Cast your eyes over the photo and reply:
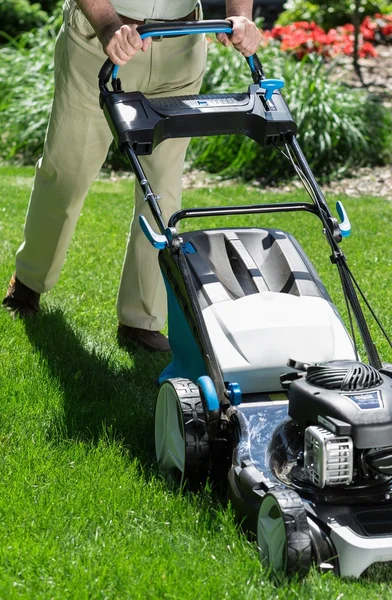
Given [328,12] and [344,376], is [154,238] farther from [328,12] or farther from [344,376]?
[328,12]

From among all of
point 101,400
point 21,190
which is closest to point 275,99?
point 101,400

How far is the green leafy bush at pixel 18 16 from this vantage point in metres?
10.3

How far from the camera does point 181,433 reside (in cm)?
275

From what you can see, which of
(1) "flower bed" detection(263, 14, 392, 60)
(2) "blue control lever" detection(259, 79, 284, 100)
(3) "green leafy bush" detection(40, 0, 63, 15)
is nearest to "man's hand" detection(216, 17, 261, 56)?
(2) "blue control lever" detection(259, 79, 284, 100)

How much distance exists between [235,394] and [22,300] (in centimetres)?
169

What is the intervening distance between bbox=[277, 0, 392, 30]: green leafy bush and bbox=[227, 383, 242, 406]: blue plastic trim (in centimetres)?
737

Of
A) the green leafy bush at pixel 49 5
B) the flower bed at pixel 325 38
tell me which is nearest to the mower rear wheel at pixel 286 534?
the flower bed at pixel 325 38

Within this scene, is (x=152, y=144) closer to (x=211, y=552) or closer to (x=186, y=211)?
(x=186, y=211)

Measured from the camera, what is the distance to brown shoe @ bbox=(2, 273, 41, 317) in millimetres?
4121

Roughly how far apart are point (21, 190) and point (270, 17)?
6.11m

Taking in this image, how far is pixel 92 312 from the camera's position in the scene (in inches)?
169

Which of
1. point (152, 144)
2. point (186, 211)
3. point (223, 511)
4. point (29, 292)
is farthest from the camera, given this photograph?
point (29, 292)

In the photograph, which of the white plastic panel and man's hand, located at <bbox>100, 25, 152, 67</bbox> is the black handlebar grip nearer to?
man's hand, located at <bbox>100, 25, 152, 67</bbox>

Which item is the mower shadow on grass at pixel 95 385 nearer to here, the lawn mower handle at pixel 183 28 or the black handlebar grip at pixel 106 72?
the black handlebar grip at pixel 106 72
